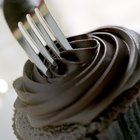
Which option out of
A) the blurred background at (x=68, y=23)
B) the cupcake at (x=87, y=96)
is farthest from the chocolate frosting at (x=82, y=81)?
the blurred background at (x=68, y=23)

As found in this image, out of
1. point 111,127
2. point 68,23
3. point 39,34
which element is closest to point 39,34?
point 39,34

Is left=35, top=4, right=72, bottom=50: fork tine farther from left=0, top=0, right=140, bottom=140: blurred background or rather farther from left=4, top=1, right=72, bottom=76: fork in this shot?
left=0, top=0, right=140, bottom=140: blurred background

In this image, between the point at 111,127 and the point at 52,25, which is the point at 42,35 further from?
the point at 111,127

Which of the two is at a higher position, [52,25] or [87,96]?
[52,25]

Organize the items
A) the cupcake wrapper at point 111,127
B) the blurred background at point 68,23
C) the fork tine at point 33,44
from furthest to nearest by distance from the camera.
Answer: the blurred background at point 68,23, the fork tine at point 33,44, the cupcake wrapper at point 111,127

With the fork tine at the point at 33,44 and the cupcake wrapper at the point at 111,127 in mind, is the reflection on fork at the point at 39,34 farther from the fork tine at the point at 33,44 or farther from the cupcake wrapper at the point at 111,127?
the cupcake wrapper at the point at 111,127

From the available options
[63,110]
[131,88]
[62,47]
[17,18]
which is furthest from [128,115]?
[17,18]

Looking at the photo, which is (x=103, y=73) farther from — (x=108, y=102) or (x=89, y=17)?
(x=89, y=17)
